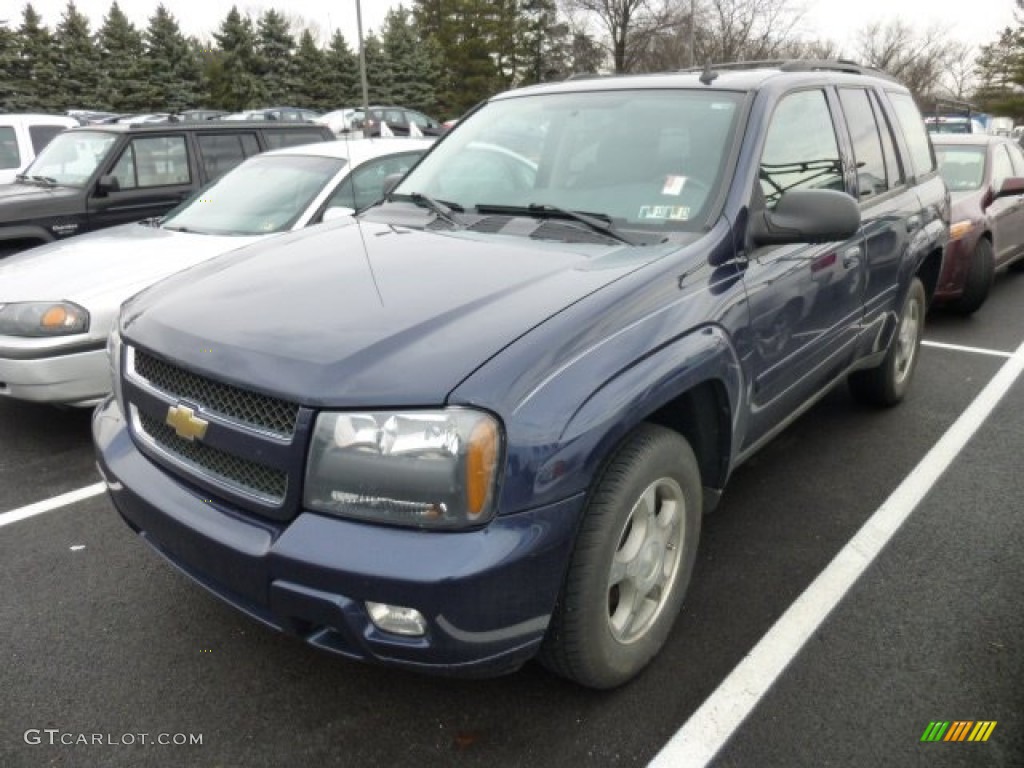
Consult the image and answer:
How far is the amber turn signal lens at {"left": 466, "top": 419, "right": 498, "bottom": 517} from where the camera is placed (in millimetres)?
→ 1863

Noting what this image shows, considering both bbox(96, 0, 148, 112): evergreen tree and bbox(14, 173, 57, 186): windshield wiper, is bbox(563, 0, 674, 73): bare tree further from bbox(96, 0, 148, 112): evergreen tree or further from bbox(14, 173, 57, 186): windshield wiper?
bbox(14, 173, 57, 186): windshield wiper

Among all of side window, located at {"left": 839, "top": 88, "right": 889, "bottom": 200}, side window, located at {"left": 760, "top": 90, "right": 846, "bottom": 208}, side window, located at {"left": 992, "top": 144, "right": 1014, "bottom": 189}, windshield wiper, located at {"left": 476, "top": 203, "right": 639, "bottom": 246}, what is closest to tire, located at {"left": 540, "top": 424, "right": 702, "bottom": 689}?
windshield wiper, located at {"left": 476, "top": 203, "right": 639, "bottom": 246}

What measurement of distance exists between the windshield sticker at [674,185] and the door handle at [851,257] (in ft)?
3.31

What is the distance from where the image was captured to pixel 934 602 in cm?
288

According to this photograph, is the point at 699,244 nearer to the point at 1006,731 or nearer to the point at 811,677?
the point at 811,677

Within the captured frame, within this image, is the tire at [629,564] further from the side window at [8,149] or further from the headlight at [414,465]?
the side window at [8,149]

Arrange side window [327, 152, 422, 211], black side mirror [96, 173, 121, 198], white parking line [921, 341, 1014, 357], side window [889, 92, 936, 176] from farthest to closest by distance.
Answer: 1. black side mirror [96, 173, 121, 198]
2. white parking line [921, 341, 1014, 357]
3. side window [327, 152, 422, 211]
4. side window [889, 92, 936, 176]

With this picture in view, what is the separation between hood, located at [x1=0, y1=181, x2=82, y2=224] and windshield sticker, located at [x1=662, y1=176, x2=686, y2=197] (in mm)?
5437

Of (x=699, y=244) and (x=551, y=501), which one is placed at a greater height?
(x=699, y=244)

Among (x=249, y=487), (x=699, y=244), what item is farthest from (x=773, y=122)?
(x=249, y=487)

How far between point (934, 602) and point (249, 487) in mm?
2405

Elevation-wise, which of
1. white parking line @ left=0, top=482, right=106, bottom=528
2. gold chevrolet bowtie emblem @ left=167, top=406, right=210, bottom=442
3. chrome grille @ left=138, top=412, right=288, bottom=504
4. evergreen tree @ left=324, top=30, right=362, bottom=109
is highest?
evergreen tree @ left=324, top=30, right=362, bottom=109

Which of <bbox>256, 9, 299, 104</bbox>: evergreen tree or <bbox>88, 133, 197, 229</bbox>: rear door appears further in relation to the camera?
<bbox>256, 9, 299, 104</bbox>: evergreen tree

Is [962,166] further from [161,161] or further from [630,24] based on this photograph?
[630,24]
